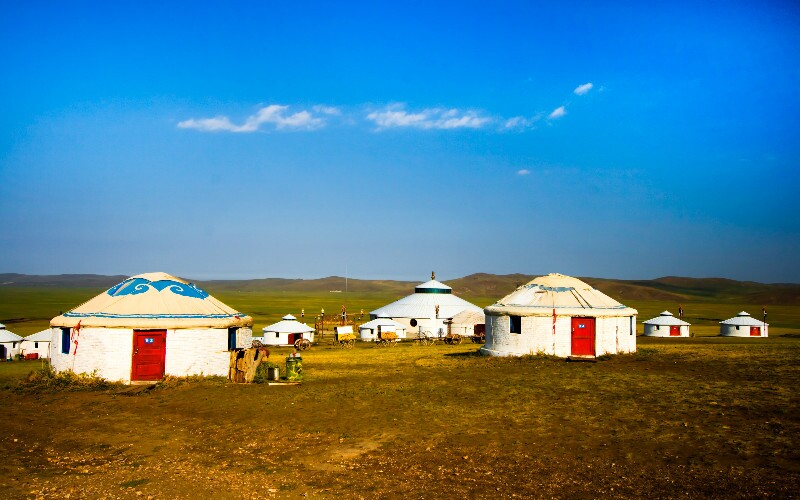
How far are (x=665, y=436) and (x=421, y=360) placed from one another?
16.9 meters

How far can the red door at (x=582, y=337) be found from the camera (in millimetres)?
26797

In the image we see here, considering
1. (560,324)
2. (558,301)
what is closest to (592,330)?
(560,324)

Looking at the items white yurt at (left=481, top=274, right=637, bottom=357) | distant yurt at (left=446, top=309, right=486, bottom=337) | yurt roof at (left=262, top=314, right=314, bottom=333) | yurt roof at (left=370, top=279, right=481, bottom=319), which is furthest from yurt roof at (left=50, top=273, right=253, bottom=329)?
yurt roof at (left=370, top=279, right=481, bottom=319)

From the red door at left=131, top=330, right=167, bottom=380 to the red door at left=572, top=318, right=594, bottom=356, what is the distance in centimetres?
1680

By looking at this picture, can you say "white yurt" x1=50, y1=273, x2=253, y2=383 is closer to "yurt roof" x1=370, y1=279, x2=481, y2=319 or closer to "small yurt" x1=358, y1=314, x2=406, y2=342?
"small yurt" x1=358, y1=314, x2=406, y2=342

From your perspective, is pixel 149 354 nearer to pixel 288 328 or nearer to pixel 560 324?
pixel 560 324

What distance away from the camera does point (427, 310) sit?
160ft

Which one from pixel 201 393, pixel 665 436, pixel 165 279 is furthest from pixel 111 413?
pixel 665 436

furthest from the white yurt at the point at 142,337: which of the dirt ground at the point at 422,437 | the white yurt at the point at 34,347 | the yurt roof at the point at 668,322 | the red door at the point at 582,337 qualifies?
the yurt roof at the point at 668,322

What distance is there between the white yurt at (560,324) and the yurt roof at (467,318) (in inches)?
697

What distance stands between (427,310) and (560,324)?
22.5m

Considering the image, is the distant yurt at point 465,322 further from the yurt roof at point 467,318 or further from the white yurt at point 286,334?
the white yurt at point 286,334

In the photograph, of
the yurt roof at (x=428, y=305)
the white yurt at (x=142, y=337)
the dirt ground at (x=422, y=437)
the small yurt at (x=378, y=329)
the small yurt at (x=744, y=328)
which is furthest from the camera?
the yurt roof at (x=428, y=305)

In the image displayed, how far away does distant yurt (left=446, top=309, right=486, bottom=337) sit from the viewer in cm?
4622
